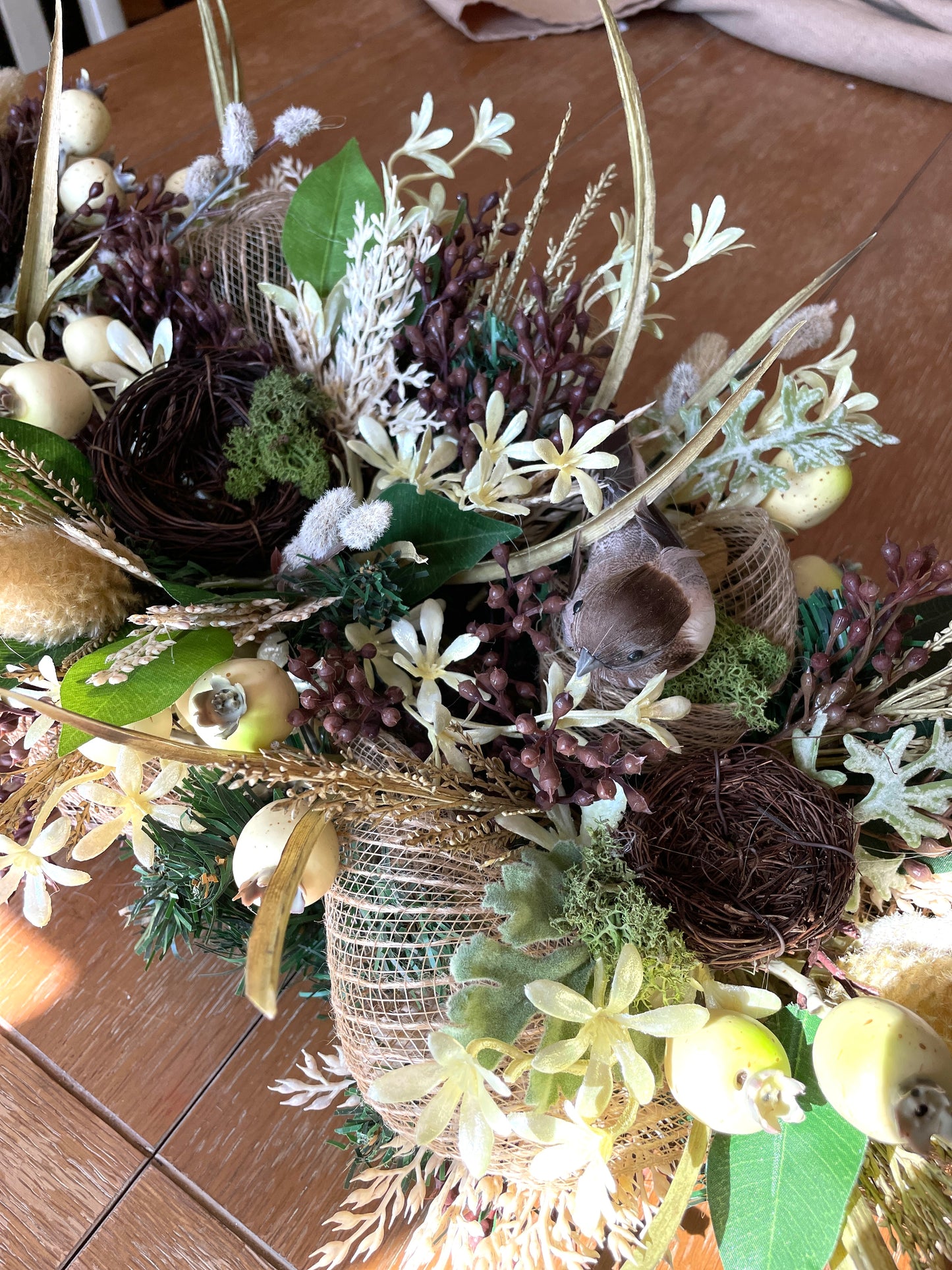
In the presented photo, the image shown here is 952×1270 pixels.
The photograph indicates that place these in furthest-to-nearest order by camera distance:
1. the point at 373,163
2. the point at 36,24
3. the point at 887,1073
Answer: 1. the point at 36,24
2. the point at 373,163
3. the point at 887,1073

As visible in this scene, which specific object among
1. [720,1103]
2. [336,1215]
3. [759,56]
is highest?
[759,56]

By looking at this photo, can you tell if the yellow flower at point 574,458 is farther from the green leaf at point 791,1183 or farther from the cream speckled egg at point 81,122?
the cream speckled egg at point 81,122

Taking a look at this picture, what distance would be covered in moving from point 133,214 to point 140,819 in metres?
0.33

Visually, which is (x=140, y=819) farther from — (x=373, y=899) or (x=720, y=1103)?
(x=720, y=1103)

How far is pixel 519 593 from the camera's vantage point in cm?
39

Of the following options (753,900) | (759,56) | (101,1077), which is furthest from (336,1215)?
(759,56)

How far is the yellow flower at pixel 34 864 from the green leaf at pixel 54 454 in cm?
15

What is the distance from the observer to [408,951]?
41cm

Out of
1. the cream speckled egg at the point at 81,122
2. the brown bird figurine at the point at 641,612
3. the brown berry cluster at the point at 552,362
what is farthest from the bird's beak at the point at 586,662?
the cream speckled egg at the point at 81,122

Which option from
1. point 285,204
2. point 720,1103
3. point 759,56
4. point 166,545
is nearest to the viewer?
point 720,1103

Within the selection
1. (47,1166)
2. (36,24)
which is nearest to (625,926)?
(47,1166)

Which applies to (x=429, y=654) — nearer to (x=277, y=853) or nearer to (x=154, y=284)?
(x=277, y=853)

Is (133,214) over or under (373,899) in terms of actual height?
over

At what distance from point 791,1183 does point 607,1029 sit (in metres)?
0.11
